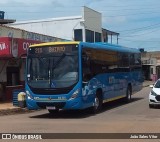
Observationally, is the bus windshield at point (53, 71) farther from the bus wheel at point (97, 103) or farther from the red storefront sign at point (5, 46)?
the red storefront sign at point (5, 46)

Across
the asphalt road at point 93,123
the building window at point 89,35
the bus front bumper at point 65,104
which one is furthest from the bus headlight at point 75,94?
the building window at point 89,35

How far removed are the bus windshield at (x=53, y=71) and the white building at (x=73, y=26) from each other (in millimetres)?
24700

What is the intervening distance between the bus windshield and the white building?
24700 millimetres

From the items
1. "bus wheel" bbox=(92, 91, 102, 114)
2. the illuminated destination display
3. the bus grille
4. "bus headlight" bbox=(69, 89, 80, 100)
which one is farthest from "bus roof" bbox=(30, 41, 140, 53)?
the bus grille

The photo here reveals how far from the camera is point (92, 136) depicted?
12508 millimetres

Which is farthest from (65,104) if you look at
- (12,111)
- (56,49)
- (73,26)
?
(73,26)

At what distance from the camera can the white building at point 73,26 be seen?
4388cm

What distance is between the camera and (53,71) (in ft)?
59.7

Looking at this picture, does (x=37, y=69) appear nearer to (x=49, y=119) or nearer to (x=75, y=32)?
(x=49, y=119)

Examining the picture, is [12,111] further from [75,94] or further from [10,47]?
[75,94]

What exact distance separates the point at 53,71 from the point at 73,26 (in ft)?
87.4

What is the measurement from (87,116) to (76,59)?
2.39m

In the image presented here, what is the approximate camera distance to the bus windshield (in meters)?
18.0

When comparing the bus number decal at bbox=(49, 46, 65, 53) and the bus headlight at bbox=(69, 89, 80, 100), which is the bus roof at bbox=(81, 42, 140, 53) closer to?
the bus number decal at bbox=(49, 46, 65, 53)
